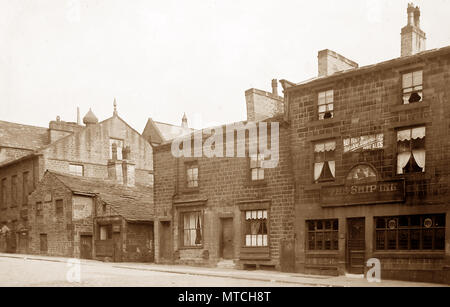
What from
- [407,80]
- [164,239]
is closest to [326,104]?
[407,80]

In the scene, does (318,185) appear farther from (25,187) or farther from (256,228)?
(25,187)

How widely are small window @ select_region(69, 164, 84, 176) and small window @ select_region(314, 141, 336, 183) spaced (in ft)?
80.1

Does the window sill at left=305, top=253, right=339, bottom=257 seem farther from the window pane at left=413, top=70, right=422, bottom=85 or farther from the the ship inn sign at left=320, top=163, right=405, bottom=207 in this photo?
the window pane at left=413, top=70, right=422, bottom=85

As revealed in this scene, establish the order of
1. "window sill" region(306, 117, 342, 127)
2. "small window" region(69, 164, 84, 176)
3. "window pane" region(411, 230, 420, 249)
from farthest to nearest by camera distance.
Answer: "small window" region(69, 164, 84, 176) < "window sill" region(306, 117, 342, 127) < "window pane" region(411, 230, 420, 249)

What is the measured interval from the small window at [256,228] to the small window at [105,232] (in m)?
10.8

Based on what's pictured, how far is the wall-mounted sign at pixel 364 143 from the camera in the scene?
21641 mm

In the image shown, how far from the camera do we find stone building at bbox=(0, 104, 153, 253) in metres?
41.4

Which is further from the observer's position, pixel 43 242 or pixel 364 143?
pixel 43 242

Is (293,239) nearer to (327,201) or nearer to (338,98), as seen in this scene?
(327,201)

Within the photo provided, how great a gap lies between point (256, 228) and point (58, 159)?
21.6 metres

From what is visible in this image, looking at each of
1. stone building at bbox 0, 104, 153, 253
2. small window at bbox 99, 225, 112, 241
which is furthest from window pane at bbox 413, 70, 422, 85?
stone building at bbox 0, 104, 153, 253

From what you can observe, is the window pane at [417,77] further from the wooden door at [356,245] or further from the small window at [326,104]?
the wooden door at [356,245]

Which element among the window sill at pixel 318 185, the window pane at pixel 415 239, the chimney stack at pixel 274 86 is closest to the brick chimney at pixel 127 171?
the chimney stack at pixel 274 86

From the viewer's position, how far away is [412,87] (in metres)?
21.0
